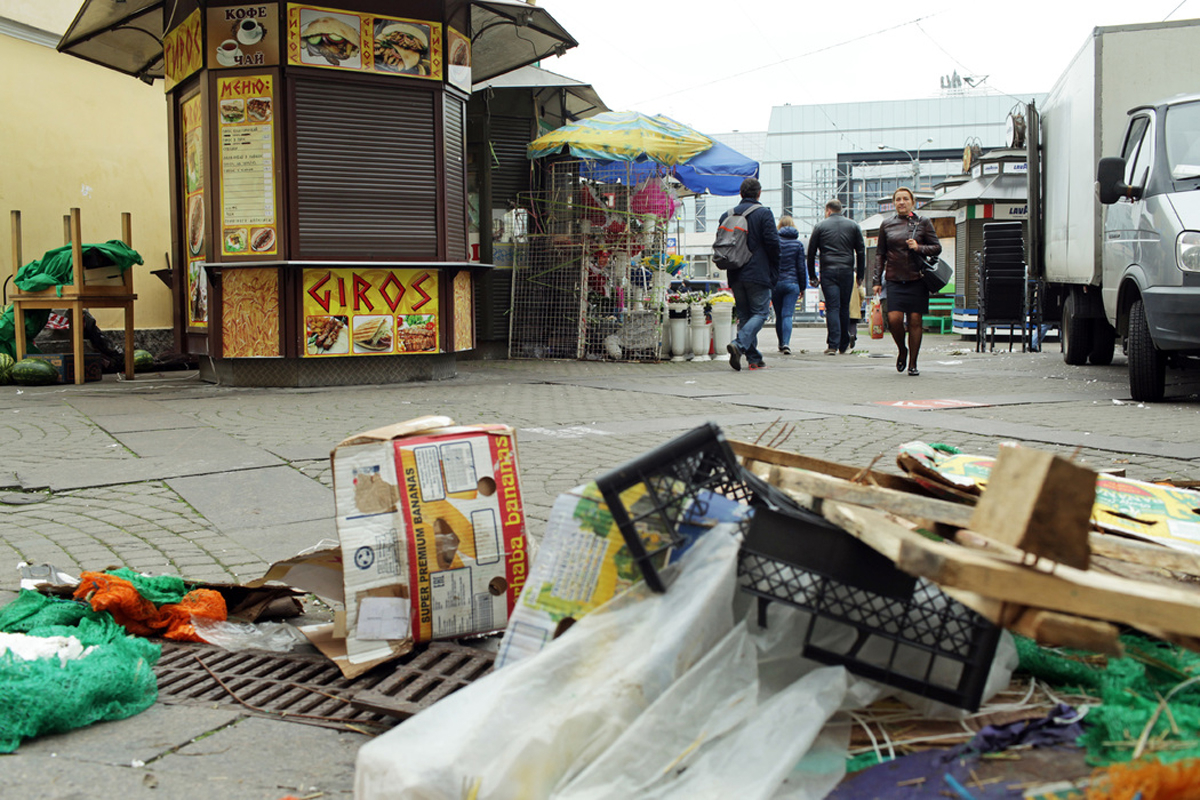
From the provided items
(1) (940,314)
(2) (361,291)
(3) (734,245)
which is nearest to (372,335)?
(2) (361,291)

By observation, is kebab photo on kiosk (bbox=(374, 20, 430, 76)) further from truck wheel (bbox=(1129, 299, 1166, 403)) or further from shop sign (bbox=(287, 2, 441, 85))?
truck wheel (bbox=(1129, 299, 1166, 403))

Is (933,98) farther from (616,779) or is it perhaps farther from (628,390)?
(616,779)

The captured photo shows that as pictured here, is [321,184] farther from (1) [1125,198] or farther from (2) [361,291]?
(1) [1125,198]

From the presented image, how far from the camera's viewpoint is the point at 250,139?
9.55 meters

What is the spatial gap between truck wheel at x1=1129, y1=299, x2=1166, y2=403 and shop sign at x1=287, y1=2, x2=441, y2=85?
21.9 feet

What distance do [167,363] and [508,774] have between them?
39.6ft

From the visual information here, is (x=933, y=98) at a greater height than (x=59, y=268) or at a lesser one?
greater

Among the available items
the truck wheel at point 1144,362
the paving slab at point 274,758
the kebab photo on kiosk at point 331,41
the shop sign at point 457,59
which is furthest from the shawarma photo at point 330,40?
the paving slab at point 274,758

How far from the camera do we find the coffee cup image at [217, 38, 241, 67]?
9477 millimetres

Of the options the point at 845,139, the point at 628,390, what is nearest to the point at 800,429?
the point at 628,390

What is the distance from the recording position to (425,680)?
250 cm

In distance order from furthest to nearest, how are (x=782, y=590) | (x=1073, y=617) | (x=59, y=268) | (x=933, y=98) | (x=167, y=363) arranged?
(x=933, y=98) → (x=167, y=363) → (x=59, y=268) → (x=782, y=590) → (x=1073, y=617)

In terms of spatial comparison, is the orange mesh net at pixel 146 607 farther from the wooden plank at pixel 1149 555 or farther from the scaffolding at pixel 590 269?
the scaffolding at pixel 590 269

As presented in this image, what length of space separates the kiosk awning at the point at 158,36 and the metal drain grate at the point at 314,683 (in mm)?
8224
